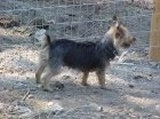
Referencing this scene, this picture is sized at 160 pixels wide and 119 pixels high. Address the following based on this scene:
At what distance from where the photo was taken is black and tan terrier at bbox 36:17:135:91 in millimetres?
6691

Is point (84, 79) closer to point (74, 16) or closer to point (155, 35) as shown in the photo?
point (155, 35)

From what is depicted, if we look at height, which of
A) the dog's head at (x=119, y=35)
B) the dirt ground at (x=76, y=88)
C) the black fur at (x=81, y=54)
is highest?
the dog's head at (x=119, y=35)

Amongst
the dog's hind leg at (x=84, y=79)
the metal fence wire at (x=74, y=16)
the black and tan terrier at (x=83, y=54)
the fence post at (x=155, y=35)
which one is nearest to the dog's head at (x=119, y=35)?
the black and tan terrier at (x=83, y=54)

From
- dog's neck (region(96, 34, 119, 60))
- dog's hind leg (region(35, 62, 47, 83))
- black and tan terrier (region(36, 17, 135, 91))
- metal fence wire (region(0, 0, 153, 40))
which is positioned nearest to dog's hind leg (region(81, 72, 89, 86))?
black and tan terrier (region(36, 17, 135, 91))

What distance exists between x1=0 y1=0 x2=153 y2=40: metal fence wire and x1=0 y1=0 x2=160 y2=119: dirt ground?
52 mm

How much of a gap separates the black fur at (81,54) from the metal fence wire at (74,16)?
5.32 feet

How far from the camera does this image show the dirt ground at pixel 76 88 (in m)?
6.06

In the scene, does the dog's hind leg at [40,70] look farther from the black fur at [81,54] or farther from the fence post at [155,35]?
the fence post at [155,35]

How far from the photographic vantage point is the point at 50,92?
21.8ft

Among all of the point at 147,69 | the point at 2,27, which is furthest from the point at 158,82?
the point at 2,27

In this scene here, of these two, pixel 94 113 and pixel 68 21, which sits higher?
pixel 68 21

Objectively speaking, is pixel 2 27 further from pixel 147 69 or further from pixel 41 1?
pixel 147 69

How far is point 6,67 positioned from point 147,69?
1.90 meters

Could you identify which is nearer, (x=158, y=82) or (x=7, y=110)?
(x=7, y=110)
